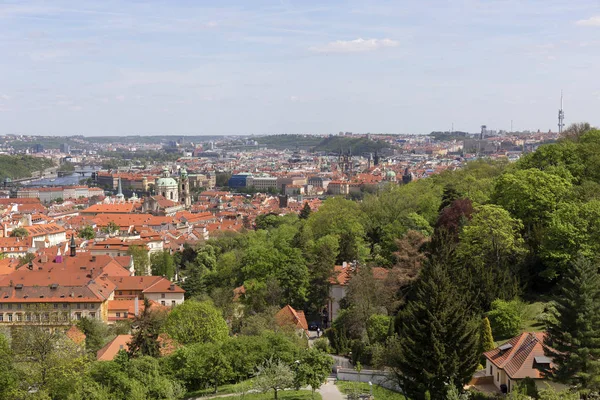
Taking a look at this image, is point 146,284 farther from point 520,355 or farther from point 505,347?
point 520,355

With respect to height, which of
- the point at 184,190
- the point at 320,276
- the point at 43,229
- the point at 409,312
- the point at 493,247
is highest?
the point at 493,247

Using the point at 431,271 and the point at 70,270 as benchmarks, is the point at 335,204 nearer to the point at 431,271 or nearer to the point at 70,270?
the point at 70,270

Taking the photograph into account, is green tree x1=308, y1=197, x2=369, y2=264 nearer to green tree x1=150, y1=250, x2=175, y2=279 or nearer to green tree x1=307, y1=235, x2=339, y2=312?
green tree x1=307, y1=235, x2=339, y2=312

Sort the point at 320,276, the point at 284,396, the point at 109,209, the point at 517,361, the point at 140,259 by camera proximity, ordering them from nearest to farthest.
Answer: the point at 517,361 < the point at 284,396 < the point at 320,276 < the point at 140,259 < the point at 109,209

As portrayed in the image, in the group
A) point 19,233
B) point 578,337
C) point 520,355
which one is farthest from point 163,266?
point 578,337

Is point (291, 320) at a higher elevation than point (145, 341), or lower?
lower

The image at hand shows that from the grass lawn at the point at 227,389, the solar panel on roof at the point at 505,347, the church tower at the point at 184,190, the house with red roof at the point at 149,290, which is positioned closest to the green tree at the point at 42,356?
the grass lawn at the point at 227,389
